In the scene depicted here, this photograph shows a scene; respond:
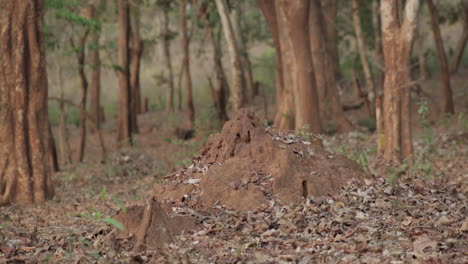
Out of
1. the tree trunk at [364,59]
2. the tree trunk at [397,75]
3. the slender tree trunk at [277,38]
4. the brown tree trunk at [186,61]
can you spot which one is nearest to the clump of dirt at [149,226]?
the tree trunk at [397,75]

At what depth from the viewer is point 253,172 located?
7039mm

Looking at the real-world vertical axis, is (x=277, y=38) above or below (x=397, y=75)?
above

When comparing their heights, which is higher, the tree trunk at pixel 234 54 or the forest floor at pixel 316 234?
the tree trunk at pixel 234 54

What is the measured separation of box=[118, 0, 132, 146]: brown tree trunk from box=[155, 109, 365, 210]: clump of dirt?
1381cm

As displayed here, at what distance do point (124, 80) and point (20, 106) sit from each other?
993cm

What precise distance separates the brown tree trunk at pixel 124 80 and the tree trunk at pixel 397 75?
11.5 meters

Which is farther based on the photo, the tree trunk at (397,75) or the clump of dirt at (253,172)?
the tree trunk at (397,75)

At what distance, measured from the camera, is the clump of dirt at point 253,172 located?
6.71 meters

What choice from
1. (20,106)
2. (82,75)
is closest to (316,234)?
(20,106)

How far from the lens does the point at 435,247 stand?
5207 mm

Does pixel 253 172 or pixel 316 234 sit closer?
pixel 316 234

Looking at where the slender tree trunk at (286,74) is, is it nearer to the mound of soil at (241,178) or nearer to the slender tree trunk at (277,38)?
the slender tree trunk at (277,38)

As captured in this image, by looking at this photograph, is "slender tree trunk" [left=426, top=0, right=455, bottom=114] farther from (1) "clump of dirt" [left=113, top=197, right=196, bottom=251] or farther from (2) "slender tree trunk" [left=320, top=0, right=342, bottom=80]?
(1) "clump of dirt" [left=113, top=197, right=196, bottom=251]

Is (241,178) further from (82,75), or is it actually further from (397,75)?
(82,75)
